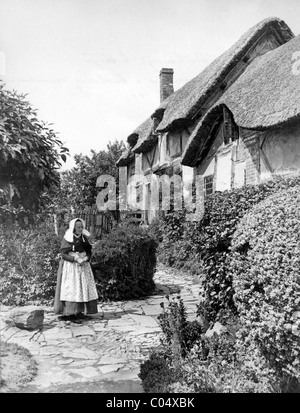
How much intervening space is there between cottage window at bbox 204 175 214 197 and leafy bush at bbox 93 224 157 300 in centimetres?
470

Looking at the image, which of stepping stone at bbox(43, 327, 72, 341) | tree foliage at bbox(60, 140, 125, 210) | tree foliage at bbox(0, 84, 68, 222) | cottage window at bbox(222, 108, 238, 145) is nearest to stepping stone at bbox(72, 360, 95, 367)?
stepping stone at bbox(43, 327, 72, 341)

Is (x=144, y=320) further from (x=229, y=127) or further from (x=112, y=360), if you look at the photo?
(x=229, y=127)

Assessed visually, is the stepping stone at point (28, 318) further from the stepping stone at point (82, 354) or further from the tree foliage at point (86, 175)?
the tree foliage at point (86, 175)

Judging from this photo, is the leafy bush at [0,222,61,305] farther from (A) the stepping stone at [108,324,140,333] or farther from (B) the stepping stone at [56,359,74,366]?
(B) the stepping stone at [56,359,74,366]

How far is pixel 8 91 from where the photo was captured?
14.1ft

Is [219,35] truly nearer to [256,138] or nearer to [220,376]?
[220,376]

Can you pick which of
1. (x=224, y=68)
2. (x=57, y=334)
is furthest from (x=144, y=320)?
(x=224, y=68)

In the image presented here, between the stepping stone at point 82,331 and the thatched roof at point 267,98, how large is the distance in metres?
5.80

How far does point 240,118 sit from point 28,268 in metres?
6.13

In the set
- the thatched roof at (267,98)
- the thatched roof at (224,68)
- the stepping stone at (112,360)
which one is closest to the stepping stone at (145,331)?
the stepping stone at (112,360)

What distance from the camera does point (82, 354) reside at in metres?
5.11

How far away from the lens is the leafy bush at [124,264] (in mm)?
8023

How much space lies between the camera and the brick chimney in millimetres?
20422
